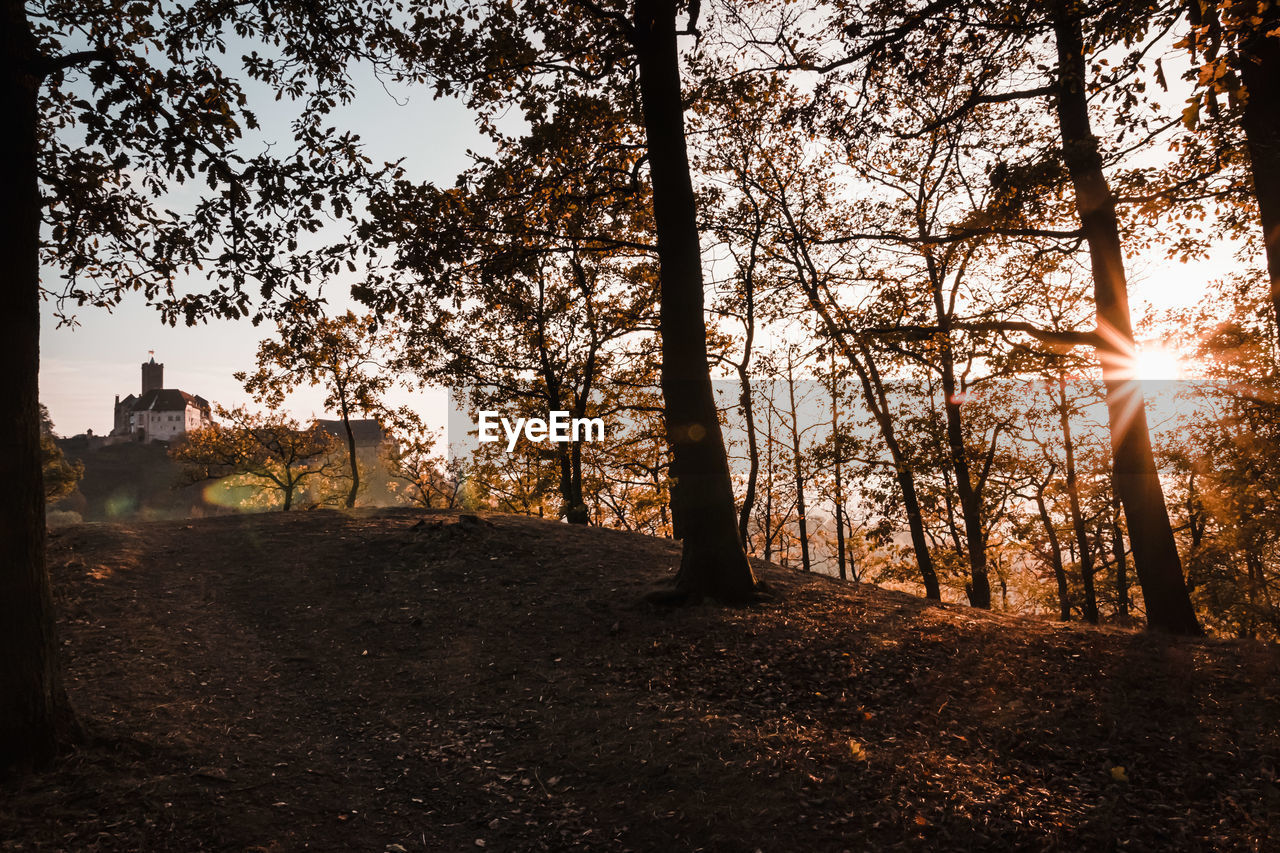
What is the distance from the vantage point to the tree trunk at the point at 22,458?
17.5 feet

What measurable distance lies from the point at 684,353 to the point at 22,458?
7.60 metres

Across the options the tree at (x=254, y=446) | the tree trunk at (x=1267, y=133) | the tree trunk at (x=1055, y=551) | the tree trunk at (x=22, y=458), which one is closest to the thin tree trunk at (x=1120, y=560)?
the tree trunk at (x=1055, y=551)

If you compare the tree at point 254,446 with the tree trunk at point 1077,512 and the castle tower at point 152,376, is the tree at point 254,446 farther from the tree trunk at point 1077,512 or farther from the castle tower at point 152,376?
the castle tower at point 152,376

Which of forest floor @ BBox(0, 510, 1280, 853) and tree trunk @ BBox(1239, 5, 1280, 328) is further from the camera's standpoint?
tree trunk @ BBox(1239, 5, 1280, 328)

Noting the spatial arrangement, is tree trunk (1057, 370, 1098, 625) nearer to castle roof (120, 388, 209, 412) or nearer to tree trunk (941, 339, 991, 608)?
tree trunk (941, 339, 991, 608)

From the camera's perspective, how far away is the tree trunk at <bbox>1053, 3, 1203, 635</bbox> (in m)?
9.70

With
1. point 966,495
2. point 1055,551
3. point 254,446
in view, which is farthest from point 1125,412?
point 254,446

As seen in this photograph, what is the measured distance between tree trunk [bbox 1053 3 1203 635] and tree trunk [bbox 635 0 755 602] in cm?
556

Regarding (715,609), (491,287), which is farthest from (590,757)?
(491,287)

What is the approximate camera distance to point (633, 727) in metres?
6.50

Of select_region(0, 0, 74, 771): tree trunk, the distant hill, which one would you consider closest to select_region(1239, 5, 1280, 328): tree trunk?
select_region(0, 0, 74, 771): tree trunk

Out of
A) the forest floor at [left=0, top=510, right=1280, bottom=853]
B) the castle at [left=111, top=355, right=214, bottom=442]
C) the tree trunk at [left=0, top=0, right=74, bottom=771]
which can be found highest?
the castle at [left=111, top=355, right=214, bottom=442]

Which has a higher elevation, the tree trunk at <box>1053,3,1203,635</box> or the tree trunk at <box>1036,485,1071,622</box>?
the tree trunk at <box>1053,3,1203,635</box>

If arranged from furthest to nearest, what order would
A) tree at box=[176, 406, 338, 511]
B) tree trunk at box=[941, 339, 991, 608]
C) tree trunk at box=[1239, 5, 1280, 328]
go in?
tree at box=[176, 406, 338, 511]
tree trunk at box=[941, 339, 991, 608]
tree trunk at box=[1239, 5, 1280, 328]
